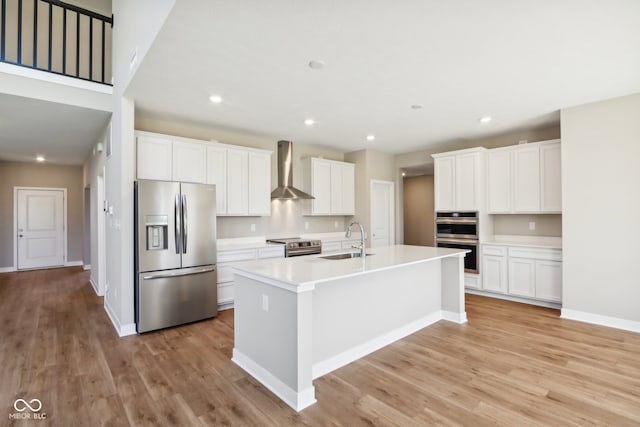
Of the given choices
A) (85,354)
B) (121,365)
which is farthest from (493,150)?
(85,354)

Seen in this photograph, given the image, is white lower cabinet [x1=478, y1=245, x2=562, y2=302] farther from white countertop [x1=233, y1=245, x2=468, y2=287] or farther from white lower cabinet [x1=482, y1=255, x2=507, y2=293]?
white countertop [x1=233, y1=245, x2=468, y2=287]

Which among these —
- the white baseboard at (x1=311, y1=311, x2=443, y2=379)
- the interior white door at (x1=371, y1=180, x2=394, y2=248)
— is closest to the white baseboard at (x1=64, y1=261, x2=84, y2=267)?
the interior white door at (x1=371, y1=180, x2=394, y2=248)

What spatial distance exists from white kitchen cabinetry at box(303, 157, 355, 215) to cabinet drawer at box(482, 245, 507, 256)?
2553 millimetres

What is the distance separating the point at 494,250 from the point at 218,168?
444 centimetres

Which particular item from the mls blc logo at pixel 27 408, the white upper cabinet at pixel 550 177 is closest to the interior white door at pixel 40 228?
the mls blc logo at pixel 27 408

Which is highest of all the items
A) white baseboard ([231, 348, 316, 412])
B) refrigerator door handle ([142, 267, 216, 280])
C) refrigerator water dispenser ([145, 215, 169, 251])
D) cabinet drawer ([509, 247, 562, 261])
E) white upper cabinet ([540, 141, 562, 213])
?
white upper cabinet ([540, 141, 562, 213])

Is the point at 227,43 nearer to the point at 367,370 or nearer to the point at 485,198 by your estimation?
the point at 367,370

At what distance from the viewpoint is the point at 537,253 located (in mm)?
4637

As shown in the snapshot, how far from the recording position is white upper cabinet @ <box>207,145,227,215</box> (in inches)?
185

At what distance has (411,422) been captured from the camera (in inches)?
82.7

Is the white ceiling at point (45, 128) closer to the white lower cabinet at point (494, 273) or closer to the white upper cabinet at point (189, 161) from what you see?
the white upper cabinet at point (189, 161)

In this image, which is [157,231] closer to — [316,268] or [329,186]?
[316,268]

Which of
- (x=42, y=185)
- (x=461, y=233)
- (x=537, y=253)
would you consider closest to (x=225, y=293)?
(x=461, y=233)

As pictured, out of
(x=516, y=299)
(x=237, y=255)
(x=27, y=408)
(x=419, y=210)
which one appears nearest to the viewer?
(x=27, y=408)
